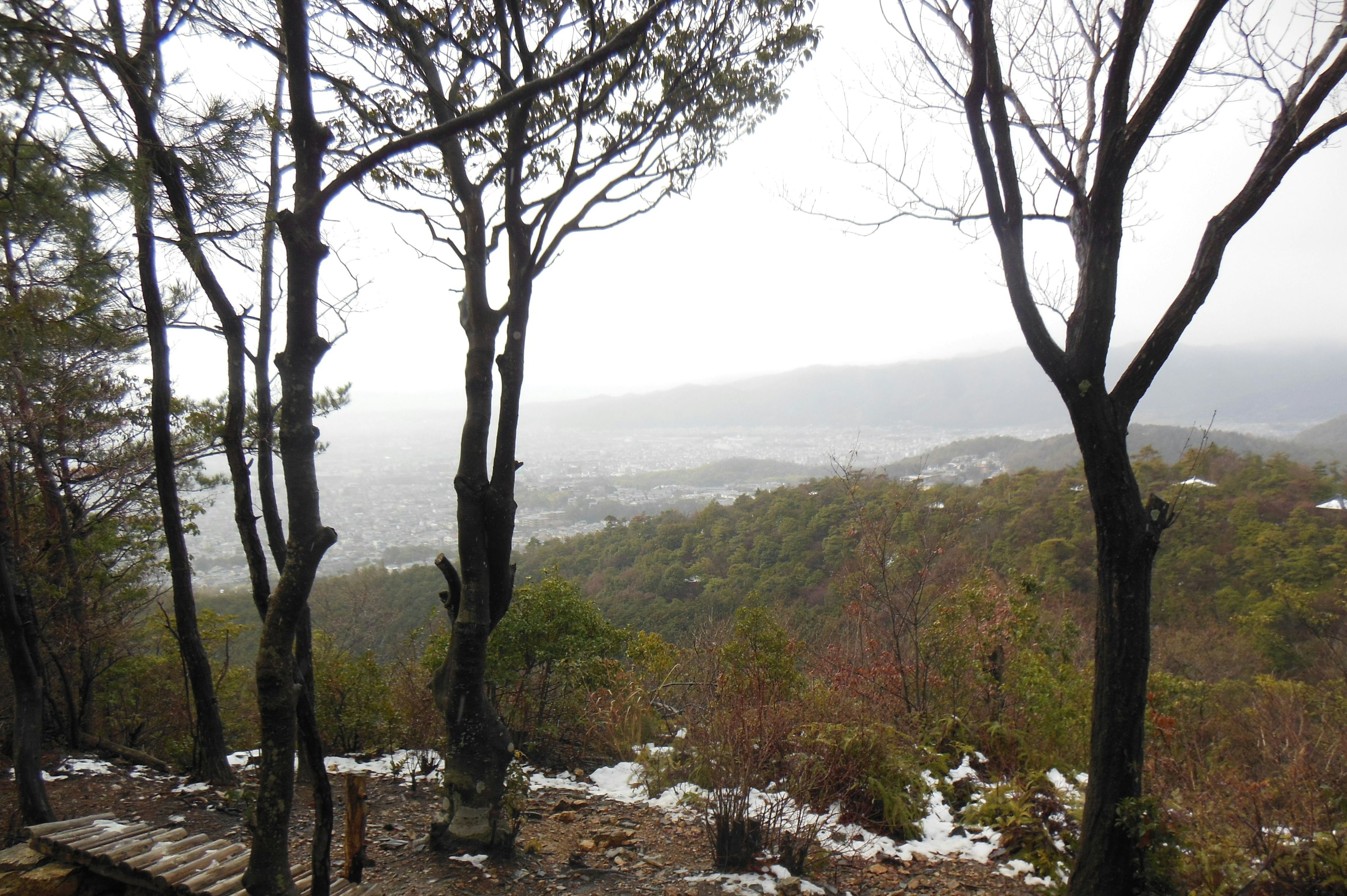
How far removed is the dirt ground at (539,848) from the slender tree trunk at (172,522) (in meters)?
0.34

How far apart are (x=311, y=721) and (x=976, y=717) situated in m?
4.78

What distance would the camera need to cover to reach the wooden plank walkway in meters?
2.67

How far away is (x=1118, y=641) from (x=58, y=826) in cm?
494

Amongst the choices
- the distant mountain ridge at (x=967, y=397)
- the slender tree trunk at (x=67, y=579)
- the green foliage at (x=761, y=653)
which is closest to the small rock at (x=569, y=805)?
the green foliage at (x=761, y=653)

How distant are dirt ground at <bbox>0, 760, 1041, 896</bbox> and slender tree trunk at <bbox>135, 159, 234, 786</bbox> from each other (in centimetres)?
34

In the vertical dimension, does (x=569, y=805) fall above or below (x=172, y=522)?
below

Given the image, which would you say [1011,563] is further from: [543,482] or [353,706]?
[543,482]

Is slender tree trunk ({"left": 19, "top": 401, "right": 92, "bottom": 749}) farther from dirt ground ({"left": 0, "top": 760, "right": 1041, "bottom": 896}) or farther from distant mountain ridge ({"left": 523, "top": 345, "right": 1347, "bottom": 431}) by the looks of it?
distant mountain ridge ({"left": 523, "top": 345, "right": 1347, "bottom": 431})

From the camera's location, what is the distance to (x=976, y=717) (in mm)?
5164

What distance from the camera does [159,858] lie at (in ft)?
9.37

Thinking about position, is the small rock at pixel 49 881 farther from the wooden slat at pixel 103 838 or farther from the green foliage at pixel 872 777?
the green foliage at pixel 872 777

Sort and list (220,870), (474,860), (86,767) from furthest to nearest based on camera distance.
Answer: (86,767), (474,860), (220,870)

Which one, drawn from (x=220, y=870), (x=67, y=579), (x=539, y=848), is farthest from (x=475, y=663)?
(x=67, y=579)

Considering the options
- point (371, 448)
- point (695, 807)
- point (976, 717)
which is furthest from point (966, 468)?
point (371, 448)
